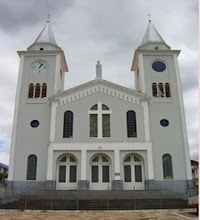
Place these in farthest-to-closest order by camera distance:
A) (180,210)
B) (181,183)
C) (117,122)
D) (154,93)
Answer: (154,93) → (117,122) → (181,183) → (180,210)

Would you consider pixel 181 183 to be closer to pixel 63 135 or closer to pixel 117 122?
pixel 117 122

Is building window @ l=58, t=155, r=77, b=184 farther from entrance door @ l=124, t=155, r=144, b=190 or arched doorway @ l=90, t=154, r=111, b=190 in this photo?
entrance door @ l=124, t=155, r=144, b=190

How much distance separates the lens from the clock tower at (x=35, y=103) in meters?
22.7

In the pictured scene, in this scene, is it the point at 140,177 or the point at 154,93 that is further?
the point at 154,93

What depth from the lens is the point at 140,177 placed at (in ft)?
73.5

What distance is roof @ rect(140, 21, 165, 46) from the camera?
90.8ft

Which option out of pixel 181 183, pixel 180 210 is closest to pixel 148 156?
pixel 181 183

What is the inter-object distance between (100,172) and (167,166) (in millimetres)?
5764

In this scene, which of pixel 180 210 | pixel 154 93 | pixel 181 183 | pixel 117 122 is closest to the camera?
pixel 180 210

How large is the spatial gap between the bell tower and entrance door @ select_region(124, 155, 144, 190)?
136 centimetres

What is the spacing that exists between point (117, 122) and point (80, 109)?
3573mm

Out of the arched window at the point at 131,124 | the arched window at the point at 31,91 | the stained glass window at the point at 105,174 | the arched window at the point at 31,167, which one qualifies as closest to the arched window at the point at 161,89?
the arched window at the point at 131,124

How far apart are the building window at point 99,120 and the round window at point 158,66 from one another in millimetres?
6704

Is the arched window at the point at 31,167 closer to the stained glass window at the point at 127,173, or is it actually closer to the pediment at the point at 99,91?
the pediment at the point at 99,91
